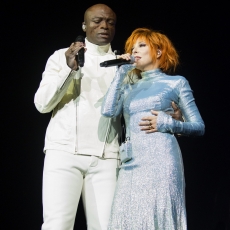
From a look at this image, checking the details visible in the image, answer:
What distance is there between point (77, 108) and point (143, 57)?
0.38 metres

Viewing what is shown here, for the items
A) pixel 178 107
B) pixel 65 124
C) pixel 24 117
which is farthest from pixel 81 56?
pixel 24 117

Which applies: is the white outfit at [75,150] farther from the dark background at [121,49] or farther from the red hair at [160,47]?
the dark background at [121,49]

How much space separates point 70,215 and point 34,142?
1.05 m

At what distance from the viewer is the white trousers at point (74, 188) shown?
2531 mm

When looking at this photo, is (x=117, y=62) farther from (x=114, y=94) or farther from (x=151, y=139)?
(x=151, y=139)

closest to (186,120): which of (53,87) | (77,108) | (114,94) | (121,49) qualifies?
(114,94)

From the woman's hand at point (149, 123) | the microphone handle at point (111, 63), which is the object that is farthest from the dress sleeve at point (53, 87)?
the woman's hand at point (149, 123)

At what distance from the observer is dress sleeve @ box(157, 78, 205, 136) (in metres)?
2.51

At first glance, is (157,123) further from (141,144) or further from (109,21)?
(109,21)

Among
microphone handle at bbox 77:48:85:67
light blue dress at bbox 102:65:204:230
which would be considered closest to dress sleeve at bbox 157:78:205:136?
light blue dress at bbox 102:65:204:230

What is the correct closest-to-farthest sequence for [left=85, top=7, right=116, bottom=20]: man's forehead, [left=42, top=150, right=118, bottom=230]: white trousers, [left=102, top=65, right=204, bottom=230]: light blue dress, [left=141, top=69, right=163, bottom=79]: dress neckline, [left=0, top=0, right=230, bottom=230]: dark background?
[left=102, top=65, right=204, bottom=230]: light blue dress < [left=42, top=150, right=118, bottom=230]: white trousers < [left=141, top=69, right=163, bottom=79]: dress neckline < [left=85, top=7, right=116, bottom=20]: man's forehead < [left=0, top=0, right=230, bottom=230]: dark background

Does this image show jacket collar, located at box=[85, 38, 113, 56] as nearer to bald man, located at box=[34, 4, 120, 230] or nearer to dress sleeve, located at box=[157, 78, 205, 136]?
bald man, located at box=[34, 4, 120, 230]

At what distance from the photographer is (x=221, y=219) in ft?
11.3

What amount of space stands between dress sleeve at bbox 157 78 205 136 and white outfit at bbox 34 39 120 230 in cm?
29
